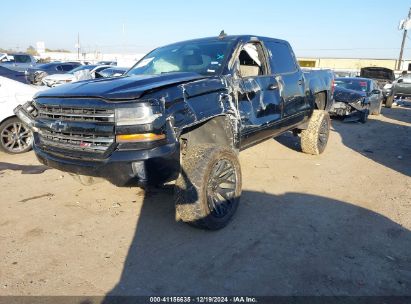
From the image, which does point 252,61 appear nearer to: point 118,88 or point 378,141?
point 118,88

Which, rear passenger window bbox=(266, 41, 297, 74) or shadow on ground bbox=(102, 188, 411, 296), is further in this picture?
rear passenger window bbox=(266, 41, 297, 74)

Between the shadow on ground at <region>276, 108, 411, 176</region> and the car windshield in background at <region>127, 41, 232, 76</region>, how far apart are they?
3619mm

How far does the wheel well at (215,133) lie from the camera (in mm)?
3850

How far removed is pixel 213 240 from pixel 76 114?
5.76 ft

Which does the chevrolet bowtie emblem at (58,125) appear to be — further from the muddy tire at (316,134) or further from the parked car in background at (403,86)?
the parked car in background at (403,86)

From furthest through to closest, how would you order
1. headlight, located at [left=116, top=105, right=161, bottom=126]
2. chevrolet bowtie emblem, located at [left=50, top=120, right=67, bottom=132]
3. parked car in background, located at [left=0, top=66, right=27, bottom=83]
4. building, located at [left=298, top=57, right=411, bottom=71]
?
building, located at [left=298, top=57, right=411, bottom=71], parked car in background, located at [left=0, top=66, right=27, bottom=83], chevrolet bowtie emblem, located at [left=50, top=120, right=67, bottom=132], headlight, located at [left=116, top=105, right=161, bottom=126]

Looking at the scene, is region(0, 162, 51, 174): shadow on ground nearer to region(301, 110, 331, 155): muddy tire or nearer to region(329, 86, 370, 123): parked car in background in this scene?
region(301, 110, 331, 155): muddy tire

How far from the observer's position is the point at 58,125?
331 cm

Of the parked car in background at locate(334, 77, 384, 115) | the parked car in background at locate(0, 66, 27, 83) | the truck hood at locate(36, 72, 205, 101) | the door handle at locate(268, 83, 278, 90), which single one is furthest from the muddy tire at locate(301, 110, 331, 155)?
the parked car in background at locate(334, 77, 384, 115)

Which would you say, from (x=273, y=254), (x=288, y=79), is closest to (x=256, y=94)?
(x=288, y=79)

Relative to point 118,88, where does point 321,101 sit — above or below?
below

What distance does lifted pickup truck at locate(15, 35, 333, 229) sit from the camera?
296 cm

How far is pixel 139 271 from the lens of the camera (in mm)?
2936

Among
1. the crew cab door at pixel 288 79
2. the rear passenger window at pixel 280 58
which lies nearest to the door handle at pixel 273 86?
the crew cab door at pixel 288 79
